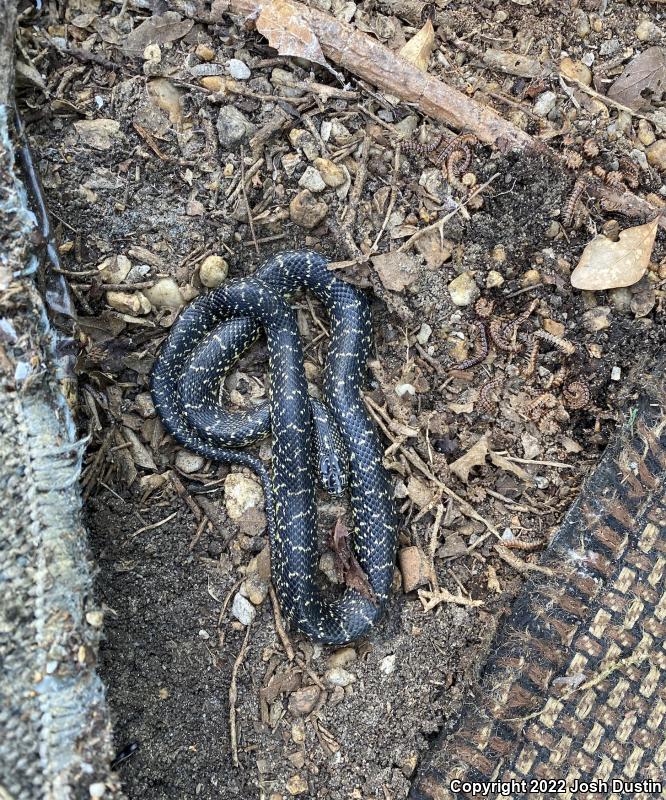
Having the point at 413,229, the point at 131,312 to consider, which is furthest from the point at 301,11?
the point at 131,312

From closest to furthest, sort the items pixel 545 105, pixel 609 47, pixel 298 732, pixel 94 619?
pixel 94 619 < pixel 298 732 < pixel 545 105 < pixel 609 47

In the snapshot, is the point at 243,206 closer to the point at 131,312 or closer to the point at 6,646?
the point at 131,312

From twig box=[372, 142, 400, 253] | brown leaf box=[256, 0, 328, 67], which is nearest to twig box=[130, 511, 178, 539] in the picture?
twig box=[372, 142, 400, 253]

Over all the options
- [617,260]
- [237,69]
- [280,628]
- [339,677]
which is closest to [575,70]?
[617,260]

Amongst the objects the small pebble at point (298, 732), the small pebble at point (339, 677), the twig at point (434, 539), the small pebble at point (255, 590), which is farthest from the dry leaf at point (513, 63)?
the small pebble at point (298, 732)

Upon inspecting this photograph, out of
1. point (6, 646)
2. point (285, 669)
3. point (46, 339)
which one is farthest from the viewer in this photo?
point (285, 669)

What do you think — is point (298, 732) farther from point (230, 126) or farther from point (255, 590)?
point (230, 126)

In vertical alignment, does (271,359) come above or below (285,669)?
above
